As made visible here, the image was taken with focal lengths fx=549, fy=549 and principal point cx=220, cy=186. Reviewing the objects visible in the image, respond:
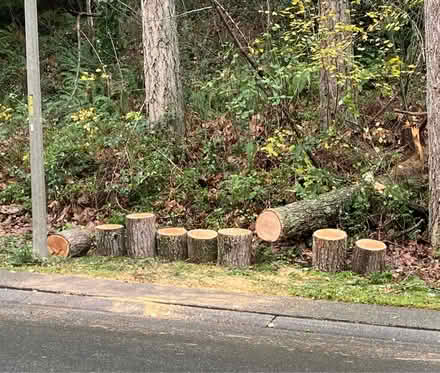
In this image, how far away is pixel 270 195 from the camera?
8781mm

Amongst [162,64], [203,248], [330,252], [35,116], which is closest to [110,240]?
[203,248]

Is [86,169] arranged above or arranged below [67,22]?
below

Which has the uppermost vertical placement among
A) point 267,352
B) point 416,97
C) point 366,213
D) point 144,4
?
point 144,4

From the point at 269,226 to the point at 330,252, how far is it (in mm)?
900

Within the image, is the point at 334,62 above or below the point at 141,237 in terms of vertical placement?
above

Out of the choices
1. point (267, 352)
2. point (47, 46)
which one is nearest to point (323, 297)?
point (267, 352)

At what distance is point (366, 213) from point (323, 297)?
2.56 metres

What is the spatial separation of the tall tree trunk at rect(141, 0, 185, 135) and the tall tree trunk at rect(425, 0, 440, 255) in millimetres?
4838

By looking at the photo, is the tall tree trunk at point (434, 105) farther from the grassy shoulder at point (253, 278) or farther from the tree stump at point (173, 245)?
the tree stump at point (173, 245)

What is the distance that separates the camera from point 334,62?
9242 millimetres

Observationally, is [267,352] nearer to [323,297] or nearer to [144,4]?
[323,297]

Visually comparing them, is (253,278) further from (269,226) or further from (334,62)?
(334,62)

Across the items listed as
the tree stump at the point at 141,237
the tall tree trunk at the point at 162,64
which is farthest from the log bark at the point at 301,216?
the tall tree trunk at the point at 162,64

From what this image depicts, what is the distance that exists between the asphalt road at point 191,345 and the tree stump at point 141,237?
6.94ft
